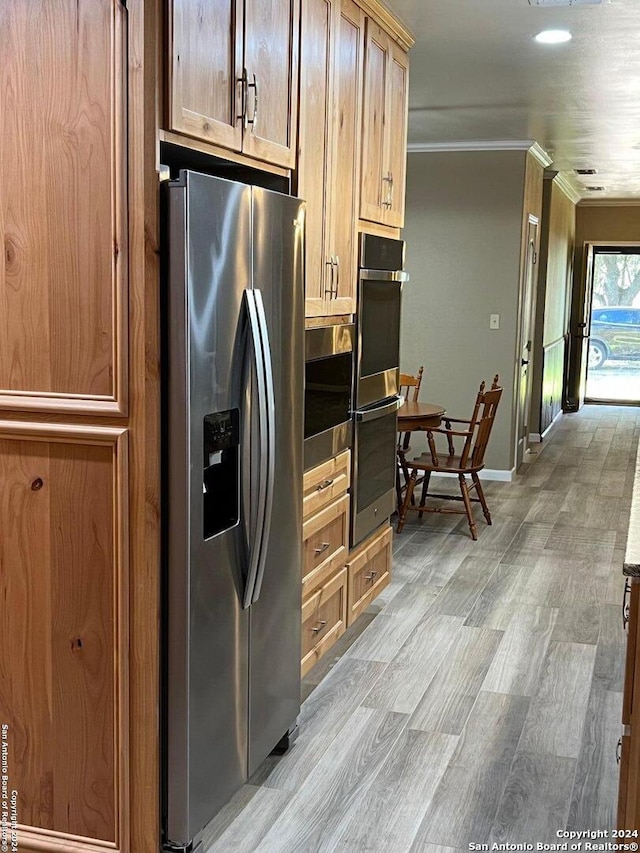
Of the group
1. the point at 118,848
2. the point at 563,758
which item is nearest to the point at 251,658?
the point at 118,848

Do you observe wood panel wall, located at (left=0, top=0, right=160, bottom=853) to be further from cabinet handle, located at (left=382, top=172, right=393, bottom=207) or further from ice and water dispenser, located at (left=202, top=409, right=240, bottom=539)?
cabinet handle, located at (left=382, top=172, right=393, bottom=207)

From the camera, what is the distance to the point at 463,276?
738cm

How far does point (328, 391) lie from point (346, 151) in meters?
0.90

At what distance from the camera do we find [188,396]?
84.7 inches

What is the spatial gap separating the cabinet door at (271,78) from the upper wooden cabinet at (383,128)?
85cm

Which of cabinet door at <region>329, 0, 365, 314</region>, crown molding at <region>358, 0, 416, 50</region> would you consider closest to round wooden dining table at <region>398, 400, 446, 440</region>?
cabinet door at <region>329, 0, 365, 314</region>

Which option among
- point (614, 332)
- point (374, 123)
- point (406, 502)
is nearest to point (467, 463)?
point (406, 502)

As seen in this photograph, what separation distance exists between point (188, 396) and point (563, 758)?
1778mm

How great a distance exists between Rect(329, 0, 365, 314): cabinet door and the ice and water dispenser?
3.62ft

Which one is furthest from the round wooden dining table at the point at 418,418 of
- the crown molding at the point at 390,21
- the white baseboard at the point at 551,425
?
the white baseboard at the point at 551,425

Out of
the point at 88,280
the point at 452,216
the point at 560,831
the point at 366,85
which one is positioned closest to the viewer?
the point at 88,280

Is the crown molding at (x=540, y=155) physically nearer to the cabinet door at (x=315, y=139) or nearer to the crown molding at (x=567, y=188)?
the crown molding at (x=567, y=188)

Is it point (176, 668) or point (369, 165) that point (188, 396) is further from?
point (369, 165)

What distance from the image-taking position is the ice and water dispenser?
90.3 inches
